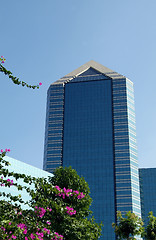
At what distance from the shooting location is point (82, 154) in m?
164

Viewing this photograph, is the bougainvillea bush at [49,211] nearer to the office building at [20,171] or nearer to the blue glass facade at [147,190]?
the office building at [20,171]

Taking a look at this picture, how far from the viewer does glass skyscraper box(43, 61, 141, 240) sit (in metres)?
154

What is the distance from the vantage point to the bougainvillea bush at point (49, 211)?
13.4m

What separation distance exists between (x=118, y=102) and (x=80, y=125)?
21635 mm

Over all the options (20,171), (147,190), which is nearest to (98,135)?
(147,190)

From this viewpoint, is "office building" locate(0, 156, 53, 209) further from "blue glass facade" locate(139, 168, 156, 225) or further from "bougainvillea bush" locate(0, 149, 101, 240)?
"blue glass facade" locate(139, 168, 156, 225)

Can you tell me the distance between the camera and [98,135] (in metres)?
166

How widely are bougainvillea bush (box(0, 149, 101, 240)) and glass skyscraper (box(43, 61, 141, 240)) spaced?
383 ft

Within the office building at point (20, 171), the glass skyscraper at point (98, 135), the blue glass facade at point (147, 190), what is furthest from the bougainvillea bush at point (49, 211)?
the blue glass facade at point (147, 190)

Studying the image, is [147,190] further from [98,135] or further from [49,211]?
[49,211]

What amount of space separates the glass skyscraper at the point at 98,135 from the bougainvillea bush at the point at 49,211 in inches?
4600

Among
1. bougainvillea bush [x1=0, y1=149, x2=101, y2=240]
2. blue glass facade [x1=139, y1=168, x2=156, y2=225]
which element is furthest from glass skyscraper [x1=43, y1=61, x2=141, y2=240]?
bougainvillea bush [x1=0, y1=149, x2=101, y2=240]

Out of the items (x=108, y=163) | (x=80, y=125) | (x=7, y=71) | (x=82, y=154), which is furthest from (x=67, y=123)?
(x=7, y=71)

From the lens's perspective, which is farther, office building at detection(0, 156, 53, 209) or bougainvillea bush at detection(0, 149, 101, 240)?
office building at detection(0, 156, 53, 209)
